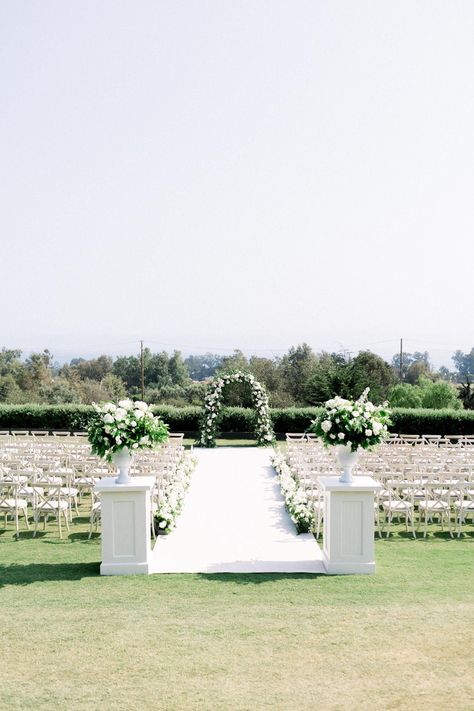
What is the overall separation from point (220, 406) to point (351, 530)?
51.5 ft

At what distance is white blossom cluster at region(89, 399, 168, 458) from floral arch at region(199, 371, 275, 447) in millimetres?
14870

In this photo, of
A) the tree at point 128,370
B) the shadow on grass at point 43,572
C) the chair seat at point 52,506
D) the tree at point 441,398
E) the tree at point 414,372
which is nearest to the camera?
the shadow on grass at point 43,572

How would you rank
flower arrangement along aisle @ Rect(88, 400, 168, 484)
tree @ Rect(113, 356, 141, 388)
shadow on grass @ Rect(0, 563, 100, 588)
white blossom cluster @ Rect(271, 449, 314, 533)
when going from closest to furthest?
shadow on grass @ Rect(0, 563, 100, 588) → flower arrangement along aisle @ Rect(88, 400, 168, 484) → white blossom cluster @ Rect(271, 449, 314, 533) → tree @ Rect(113, 356, 141, 388)

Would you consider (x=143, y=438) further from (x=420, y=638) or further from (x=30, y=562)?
(x=420, y=638)

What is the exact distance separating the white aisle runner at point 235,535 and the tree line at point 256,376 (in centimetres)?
1136

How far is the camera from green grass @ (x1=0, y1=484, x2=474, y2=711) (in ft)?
17.1

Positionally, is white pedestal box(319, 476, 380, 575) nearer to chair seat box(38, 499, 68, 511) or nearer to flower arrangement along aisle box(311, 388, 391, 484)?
flower arrangement along aisle box(311, 388, 391, 484)

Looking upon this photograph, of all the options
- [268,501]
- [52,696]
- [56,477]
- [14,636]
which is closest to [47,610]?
[14,636]

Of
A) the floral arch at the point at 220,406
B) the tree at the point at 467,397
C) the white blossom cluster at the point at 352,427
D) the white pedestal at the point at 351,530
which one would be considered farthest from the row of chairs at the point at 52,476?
the tree at the point at 467,397

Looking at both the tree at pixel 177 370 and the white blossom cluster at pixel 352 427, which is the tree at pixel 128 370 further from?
the white blossom cluster at pixel 352 427

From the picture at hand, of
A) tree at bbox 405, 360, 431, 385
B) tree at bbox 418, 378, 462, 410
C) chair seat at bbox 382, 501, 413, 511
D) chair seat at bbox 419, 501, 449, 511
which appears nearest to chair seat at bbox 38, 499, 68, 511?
chair seat at bbox 382, 501, 413, 511

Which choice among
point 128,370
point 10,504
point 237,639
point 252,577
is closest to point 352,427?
point 252,577

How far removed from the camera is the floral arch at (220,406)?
938 inches

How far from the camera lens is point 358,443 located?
8.88m
